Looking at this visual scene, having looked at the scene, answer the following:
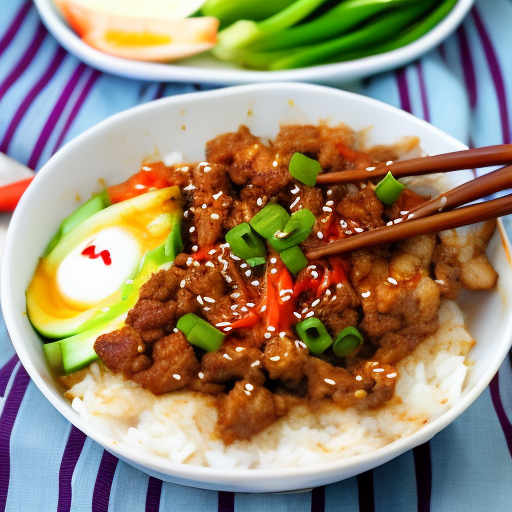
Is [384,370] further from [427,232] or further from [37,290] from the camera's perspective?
[37,290]

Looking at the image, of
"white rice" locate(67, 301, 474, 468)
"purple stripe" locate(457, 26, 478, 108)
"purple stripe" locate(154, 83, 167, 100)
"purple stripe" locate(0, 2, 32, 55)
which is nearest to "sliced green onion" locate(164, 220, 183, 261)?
"white rice" locate(67, 301, 474, 468)

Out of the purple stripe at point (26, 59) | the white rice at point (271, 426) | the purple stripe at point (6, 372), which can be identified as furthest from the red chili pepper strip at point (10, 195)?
the white rice at point (271, 426)

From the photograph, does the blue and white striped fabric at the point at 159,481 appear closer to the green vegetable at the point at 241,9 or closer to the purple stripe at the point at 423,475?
the purple stripe at the point at 423,475

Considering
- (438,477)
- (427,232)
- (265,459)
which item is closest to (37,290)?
(265,459)

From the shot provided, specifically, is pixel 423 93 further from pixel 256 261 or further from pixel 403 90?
pixel 256 261

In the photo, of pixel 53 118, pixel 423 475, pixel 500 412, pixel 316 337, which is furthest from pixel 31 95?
pixel 500 412

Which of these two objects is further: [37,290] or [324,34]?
[324,34]

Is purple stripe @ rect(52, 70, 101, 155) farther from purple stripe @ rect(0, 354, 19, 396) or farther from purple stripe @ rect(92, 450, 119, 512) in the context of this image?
purple stripe @ rect(92, 450, 119, 512)
